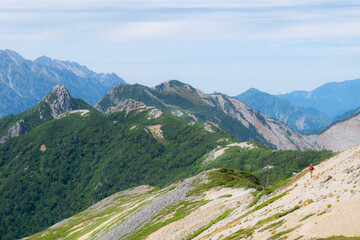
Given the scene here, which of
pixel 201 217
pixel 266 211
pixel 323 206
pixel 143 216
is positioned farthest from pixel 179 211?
pixel 323 206

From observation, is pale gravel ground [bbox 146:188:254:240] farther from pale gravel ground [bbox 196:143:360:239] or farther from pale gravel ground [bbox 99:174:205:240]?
pale gravel ground [bbox 99:174:205:240]

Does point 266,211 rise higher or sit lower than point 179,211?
higher

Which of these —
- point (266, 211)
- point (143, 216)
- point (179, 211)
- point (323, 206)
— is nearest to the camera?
point (323, 206)

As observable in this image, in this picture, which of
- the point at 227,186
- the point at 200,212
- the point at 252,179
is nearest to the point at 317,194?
Answer: the point at 200,212

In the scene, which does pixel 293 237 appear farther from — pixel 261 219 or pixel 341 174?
pixel 341 174

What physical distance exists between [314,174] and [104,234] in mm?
66887

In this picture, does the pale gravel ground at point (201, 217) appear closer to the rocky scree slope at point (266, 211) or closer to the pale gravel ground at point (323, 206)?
the rocky scree slope at point (266, 211)

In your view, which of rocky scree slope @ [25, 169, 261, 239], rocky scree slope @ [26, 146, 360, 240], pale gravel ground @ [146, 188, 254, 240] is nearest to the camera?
rocky scree slope @ [26, 146, 360, 240]

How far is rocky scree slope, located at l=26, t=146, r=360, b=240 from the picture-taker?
34.7 meters

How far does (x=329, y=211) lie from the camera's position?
119ft

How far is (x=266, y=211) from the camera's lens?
49125mm

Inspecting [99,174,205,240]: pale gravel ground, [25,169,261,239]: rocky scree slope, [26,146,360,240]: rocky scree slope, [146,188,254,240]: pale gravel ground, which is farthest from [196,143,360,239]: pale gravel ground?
[99,174,205,240]: pale gravel ground

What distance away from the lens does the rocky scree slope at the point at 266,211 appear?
34.7m

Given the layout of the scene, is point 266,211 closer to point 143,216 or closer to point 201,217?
point 201,217
